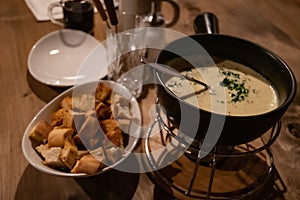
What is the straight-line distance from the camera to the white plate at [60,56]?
1026 millimetres

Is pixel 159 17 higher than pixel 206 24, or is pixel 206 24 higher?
pixel 206 24

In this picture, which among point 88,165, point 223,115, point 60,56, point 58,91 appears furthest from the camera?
point 60,56

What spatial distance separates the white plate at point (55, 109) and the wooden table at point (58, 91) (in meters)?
0.06

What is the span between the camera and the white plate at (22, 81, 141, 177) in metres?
0.75

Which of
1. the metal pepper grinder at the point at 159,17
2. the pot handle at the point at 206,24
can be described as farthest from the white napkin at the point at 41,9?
the pot handle at the point at 206,24

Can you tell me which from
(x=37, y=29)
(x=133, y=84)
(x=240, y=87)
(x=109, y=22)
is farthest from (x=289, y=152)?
(x=37, y=29)

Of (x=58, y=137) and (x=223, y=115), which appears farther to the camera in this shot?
(x=58, y=137)

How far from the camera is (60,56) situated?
1.11 m

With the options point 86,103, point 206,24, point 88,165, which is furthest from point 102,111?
point 206,24

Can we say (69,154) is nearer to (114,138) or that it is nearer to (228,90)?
(114,138)

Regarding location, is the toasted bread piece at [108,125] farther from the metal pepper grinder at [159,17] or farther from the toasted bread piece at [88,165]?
the metal pepper grinder at [159,17]

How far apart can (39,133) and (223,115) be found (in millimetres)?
371

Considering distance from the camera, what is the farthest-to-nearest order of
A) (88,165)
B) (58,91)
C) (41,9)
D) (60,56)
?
1. (41,9)
2. (60,56)
3. (58,91)
4. (88,165)

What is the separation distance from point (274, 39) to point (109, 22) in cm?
56
